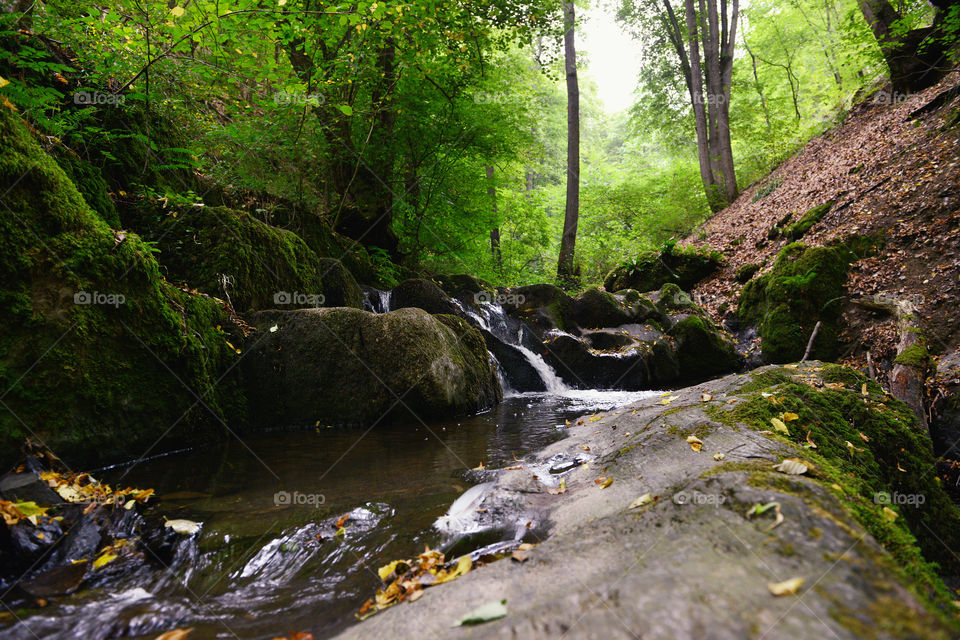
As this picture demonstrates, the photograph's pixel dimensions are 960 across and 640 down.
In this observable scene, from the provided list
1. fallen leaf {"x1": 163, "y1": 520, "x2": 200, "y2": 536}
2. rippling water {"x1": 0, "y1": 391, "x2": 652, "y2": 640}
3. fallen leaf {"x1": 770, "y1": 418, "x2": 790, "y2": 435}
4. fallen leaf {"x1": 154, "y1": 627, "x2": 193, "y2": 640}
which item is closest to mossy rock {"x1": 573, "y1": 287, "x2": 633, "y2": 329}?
rippling water {"x1": 0, "y1": 391, "x2": 652, "y2": 640}

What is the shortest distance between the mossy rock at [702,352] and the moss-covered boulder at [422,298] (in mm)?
5186

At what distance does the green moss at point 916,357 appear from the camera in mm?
4924

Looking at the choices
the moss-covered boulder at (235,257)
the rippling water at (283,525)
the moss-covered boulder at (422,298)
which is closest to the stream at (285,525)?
the rippling water at (283,525)

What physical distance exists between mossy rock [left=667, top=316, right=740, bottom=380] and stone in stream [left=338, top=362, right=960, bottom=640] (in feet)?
21.1

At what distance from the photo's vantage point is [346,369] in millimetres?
5957

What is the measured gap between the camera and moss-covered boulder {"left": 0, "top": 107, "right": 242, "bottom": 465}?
3.37 m

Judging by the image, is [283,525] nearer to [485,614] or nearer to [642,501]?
[485,614]

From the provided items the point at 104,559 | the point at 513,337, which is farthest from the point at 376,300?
the point at 104,559

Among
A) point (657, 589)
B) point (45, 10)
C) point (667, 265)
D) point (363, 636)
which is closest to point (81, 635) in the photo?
point (363, 636)

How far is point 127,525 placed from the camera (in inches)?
105

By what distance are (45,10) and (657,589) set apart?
7.56 meters

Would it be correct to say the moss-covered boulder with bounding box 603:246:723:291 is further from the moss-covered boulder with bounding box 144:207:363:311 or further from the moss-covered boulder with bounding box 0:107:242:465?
the moss-covered boulder with bounding box 0:107:242:465

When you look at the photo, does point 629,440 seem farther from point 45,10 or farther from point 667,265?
point 667,265

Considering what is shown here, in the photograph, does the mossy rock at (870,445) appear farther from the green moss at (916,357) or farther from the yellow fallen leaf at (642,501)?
the green moss at (916,357)
